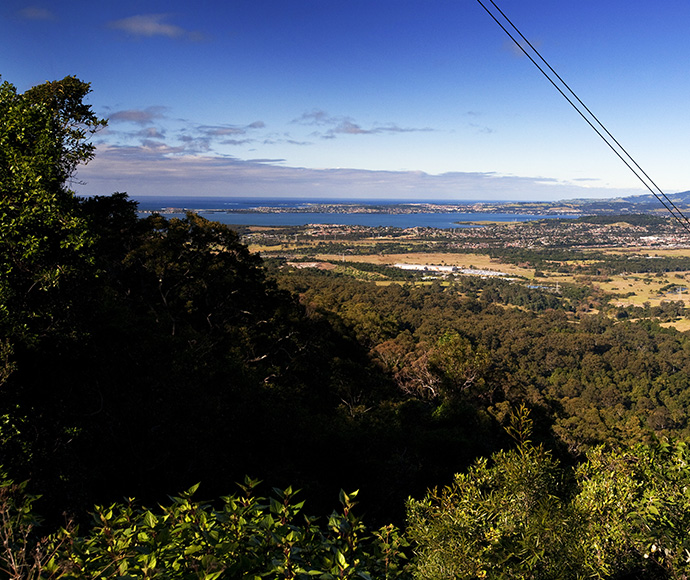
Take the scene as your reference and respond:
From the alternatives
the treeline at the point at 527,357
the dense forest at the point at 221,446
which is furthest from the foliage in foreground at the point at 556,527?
the treeline at the point at 527,357

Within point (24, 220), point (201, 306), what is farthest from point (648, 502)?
point (201, 306)

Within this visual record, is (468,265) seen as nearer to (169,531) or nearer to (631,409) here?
(631,409)

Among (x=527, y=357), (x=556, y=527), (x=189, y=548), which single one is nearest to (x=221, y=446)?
(x=556, y=527)

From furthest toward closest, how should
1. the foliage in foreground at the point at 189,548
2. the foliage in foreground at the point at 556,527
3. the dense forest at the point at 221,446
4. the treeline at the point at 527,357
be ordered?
1. the treeline at the point at 527,357
2. the foliage in foreground at the point at 556,527
3. the dense forest at the point at 221,446
4. the foliage in foreground at the point at 189,548

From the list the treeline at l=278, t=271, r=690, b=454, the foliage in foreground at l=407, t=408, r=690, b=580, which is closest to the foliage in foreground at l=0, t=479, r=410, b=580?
the foliage in foreground at l=407, t=408, r=690, b=580

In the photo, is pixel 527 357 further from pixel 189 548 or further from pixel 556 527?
pixel 189 548

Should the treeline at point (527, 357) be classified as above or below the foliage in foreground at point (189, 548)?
below

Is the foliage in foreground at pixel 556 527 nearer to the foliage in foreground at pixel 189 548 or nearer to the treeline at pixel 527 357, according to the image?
the treeline at pixel 527 357
